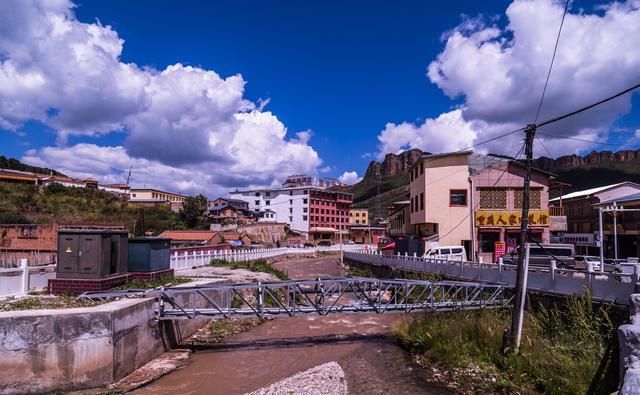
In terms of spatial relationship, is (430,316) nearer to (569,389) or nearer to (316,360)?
(316,360)

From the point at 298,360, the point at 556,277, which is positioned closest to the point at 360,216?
the point at 556,277

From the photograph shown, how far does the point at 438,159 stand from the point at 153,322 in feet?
97.7

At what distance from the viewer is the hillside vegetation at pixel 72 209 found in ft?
200

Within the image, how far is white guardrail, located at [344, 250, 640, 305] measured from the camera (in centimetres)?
1373

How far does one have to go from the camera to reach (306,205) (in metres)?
109

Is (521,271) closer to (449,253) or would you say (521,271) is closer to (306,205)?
(449,253)

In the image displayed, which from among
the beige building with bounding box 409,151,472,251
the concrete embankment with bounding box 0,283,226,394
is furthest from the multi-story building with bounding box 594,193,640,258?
the concrete embankment with bounding box 0,283,226,394

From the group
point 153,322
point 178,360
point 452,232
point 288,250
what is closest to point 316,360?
point 178,360

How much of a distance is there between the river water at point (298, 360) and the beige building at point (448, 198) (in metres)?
17.6

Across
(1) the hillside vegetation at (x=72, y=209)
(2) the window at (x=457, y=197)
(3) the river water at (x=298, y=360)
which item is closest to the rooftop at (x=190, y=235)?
(1) the hillside vegetation at (x=72, y=209)

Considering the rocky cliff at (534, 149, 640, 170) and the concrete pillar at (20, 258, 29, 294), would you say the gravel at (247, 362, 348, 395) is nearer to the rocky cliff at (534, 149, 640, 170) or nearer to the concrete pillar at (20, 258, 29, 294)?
the concrete pillar at (20, 258, 29, 294)

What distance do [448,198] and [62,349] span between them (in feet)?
105

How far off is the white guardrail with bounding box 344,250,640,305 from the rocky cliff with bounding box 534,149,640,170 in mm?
108233

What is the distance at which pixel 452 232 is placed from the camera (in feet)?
123
